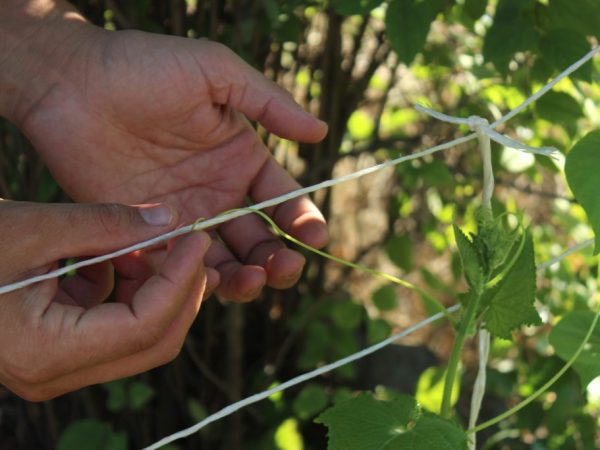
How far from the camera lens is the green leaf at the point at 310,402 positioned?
5.94 feet

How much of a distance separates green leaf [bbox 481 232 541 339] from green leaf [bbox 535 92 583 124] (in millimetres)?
598

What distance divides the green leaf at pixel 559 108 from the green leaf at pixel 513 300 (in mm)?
598

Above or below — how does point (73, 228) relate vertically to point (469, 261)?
below

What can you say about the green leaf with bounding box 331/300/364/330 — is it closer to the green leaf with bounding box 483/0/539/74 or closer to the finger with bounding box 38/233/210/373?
the green leaf with bounding box 483/0/539/74

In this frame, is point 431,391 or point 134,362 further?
point 431,391

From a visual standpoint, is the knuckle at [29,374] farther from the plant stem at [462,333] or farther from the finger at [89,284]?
the plant stem at [462,333]

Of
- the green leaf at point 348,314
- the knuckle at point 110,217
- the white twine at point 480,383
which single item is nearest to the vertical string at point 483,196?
the white twine at point 480,383

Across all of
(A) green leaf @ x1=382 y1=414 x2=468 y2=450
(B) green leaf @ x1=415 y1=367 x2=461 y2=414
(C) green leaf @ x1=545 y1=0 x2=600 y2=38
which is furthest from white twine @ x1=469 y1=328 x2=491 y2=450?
(B) green leaf @ x1=415 y1=367 x2=461 y2=414

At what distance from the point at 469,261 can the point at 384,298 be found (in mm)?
1207

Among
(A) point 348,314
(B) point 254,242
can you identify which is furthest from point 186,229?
(A) point 348,314

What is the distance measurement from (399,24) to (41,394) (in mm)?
739

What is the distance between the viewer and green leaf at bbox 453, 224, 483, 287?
0.90 metres

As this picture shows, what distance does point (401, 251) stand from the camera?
2123 millimetres

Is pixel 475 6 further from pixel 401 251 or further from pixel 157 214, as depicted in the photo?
pixel 401 251
